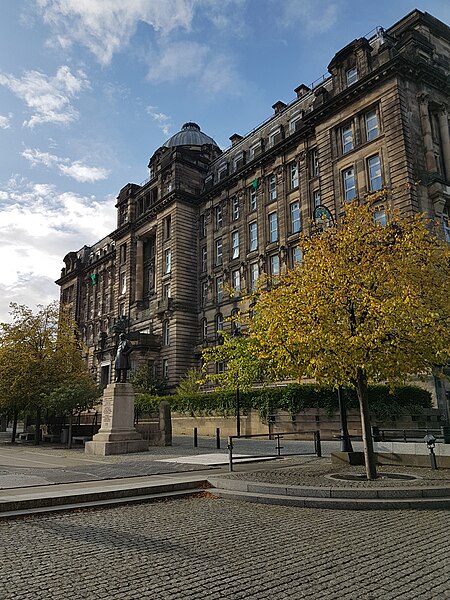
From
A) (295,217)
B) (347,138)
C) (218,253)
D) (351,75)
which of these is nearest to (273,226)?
(295,217)

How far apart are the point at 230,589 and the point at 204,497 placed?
6101 mm

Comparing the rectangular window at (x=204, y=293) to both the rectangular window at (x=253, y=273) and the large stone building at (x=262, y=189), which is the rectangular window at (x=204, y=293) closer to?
the large stone building at (x=262, y=189)

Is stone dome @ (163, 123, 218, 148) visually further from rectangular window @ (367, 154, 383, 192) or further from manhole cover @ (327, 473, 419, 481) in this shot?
manhole cover @ (327, 473, 419, 481)

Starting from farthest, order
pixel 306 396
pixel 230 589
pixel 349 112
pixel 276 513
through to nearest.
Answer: pixel 349 112, pixel 306 396, pixel 276 513, pixel 230 589

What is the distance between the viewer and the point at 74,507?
9.41 meters

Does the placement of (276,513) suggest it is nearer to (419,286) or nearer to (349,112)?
(419,286)

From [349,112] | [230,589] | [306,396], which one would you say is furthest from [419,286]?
[349,112]

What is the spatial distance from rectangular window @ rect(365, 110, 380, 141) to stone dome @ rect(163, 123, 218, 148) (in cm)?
3244

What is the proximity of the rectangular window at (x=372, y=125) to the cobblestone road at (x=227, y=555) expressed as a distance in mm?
32156

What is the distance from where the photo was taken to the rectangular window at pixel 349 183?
36.8 metres

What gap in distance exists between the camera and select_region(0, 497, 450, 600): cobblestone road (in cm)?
495

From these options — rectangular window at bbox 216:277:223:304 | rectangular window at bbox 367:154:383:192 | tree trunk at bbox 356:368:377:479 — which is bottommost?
tree trunk at bbox 356:368:377:479

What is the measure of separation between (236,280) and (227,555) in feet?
145

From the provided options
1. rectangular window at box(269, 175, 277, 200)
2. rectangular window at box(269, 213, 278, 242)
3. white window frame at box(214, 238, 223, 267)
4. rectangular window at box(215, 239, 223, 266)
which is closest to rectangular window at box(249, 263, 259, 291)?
rectangular window at box(269, 213, 278, 242)
